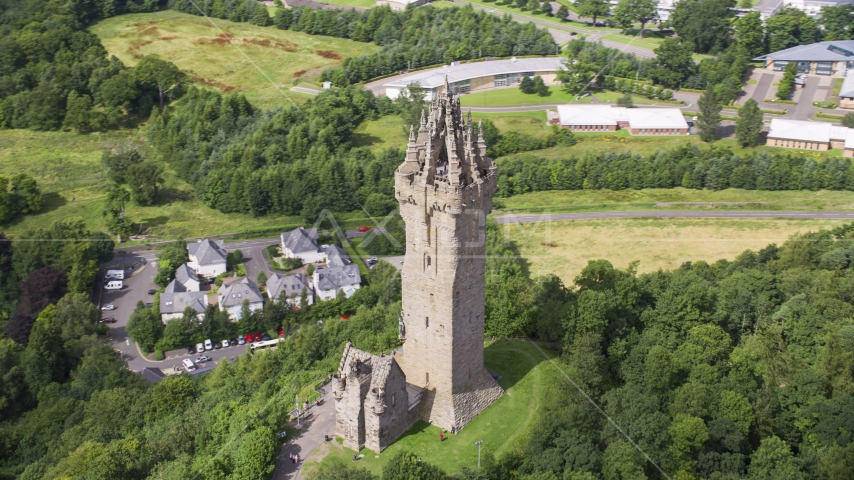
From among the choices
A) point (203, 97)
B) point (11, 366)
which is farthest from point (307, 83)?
point (11, 366)

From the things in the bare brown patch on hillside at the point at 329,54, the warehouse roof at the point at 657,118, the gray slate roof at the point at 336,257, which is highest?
the bare brown patch on hillside at the point at 329,54

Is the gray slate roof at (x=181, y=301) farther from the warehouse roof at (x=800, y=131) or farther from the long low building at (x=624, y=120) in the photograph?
the warehouse roof at (x=800, y=131)

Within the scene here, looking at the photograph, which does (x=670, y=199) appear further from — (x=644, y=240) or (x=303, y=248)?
(x=303, y=248)

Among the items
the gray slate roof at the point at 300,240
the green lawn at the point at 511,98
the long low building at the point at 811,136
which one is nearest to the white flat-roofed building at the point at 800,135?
the long low building at the point at 811,136

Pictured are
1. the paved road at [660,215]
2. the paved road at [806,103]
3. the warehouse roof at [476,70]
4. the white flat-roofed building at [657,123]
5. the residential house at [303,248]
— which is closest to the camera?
the residential house at [303,248]

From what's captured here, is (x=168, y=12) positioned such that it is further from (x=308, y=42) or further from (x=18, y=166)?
(x=18, y=166)

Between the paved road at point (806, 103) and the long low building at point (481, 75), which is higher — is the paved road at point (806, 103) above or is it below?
below

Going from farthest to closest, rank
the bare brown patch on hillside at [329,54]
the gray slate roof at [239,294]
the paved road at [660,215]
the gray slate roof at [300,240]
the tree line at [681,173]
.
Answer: the bare brown patch on hillside at [329,54] → the tree line at [681,173] → the paved road at [660,215] → the gray slate roof at [300,240] → the gray slate roof at [239,294]

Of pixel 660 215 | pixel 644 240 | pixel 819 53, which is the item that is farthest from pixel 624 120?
pixel 819 53

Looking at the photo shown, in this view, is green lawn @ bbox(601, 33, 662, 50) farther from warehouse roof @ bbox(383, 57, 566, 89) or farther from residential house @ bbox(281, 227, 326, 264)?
residential house @ bbox(281, 227, 326, 264)
